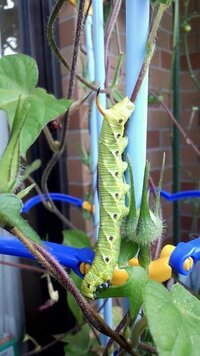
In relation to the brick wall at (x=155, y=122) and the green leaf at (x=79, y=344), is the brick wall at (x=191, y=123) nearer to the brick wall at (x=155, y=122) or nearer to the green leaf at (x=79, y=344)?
the brick wall at (x=155, y=122)

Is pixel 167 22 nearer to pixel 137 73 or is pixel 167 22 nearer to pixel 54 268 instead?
pixel 137 73

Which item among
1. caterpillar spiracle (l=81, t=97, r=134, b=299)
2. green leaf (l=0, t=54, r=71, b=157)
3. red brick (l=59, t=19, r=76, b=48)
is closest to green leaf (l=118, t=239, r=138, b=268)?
caterpillar spiracle (l=81, t=97, r=134, b=299)

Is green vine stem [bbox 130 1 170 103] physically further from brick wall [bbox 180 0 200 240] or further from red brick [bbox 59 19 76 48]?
brick wall [bbox 180 0 200 240]

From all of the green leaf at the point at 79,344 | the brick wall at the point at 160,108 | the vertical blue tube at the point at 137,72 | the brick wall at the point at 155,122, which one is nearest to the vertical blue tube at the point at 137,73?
the vertical blue tube at the point at 137,72

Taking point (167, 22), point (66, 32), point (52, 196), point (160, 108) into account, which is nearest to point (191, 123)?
point (160, 108)

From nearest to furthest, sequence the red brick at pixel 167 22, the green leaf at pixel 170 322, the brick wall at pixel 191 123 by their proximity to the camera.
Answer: the green leaf at pixel 170 322 → the red brick at pixel 167 22 → the brick wall at pixel 191 123

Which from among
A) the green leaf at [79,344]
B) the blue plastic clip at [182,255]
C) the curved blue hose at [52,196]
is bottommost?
the green leaf at [79,344]
